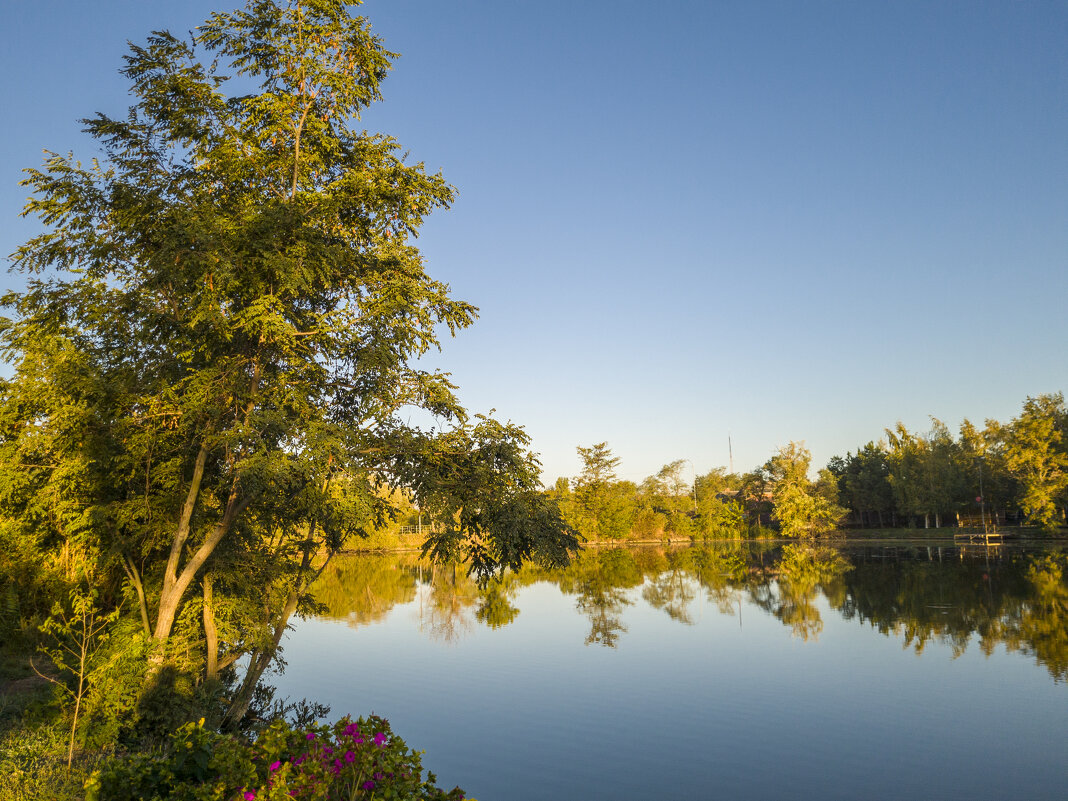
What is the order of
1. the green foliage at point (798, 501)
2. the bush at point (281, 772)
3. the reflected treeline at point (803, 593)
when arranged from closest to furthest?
1. the bush at point (281, 772)
2. the reflected treeline at point (803, 593)
3. the green foliage at point (798, 501)

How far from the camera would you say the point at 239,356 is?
34.2 feet

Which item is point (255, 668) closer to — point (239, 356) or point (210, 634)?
point (210, 634)

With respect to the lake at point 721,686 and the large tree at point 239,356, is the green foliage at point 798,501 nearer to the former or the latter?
the lake at point 721,686

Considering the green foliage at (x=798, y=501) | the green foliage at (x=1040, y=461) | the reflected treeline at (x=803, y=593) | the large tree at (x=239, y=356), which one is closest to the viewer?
the large tree at (x=239, y=356)

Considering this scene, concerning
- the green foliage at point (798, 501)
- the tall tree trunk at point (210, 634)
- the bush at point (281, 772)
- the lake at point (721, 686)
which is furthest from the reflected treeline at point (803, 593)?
the green foliage at point (798, 501)

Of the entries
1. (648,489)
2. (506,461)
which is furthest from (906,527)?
(506,461)

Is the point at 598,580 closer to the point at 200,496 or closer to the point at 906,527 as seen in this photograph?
the point at 200,496

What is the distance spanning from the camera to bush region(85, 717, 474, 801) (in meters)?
4.85

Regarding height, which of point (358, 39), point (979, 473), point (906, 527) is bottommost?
point (906, 527)

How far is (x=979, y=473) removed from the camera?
194 feet

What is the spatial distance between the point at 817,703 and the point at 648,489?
85.0 metres

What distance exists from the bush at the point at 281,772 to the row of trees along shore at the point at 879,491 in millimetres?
50808

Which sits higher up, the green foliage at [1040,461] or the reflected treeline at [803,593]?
the green foliage at [1040,461]

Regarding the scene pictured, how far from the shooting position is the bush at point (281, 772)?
4852mm
